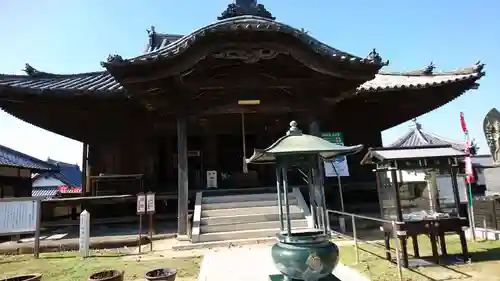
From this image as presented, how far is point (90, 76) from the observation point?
13.7m

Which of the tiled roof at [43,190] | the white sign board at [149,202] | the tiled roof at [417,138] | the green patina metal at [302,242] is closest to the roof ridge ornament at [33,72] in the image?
the white sign board at [149,202]

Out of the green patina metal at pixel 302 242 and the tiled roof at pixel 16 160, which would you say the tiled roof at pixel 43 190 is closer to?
the tiled roof at pixel 16 160

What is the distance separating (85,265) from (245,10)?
13115 millimetres

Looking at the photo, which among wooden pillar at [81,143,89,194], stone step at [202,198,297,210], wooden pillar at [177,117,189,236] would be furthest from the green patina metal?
wooden pillar at [81,143,89,194]

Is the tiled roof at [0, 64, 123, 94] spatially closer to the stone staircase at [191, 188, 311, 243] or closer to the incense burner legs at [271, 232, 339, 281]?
the stone staircase at [191, 188, 311, 243]

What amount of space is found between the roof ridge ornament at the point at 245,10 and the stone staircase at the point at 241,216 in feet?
Result: 29.7

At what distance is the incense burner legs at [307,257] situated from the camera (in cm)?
452

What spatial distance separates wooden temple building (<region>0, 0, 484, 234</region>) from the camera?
9.20 meters

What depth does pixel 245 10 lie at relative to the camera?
52.3 ft

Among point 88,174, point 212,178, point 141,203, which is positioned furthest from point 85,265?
point 88,174

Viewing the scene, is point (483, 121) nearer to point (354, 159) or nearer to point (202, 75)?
point (354, 159)

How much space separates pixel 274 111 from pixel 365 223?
5.14m

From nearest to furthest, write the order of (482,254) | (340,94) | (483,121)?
(482,254) → (483,121) → (340,94)

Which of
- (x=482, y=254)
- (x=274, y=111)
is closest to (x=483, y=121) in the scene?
(x=482, y=254)
